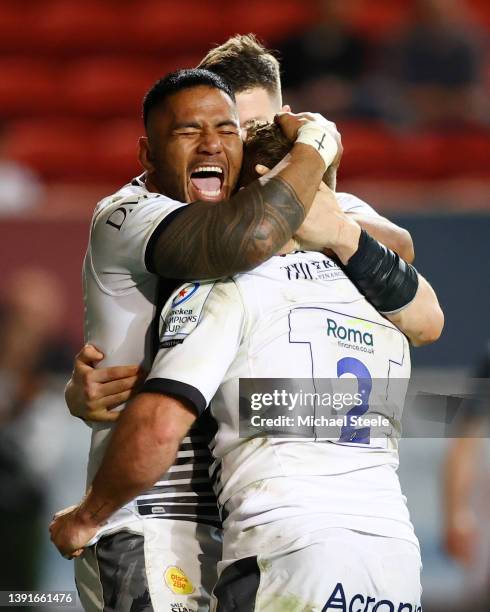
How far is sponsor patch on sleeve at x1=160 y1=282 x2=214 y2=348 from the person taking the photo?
2.48 m

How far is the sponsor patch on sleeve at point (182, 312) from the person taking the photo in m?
2.48

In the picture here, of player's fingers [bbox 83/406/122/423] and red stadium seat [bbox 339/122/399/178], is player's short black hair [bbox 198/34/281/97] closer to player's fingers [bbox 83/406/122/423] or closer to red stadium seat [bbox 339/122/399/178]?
player's fingers [bbox 83/406/122/423]

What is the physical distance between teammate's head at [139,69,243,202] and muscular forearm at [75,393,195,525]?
0.70 meters

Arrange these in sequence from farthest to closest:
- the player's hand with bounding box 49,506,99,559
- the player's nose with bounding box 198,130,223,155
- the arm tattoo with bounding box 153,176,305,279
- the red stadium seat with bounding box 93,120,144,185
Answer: the red stadium seat with bounding box 93,120,144,185
the player's nose with bounding box 198,130,223,155
the player's hand with bounding box 49,506,99,559
the arm tattoo with bounding box 153,176,305,279

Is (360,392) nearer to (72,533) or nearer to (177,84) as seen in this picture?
(72,533)

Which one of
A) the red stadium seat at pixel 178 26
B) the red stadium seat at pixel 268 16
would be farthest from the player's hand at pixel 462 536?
the red stadium seat at pixel 178 26

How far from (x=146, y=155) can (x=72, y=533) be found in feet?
3.30

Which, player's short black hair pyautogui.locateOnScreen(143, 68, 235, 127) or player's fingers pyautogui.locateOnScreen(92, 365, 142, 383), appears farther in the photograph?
player's short black hair pyautogui.locateOnScreen(143, 68, 235, 127)

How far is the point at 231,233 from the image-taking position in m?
2.50

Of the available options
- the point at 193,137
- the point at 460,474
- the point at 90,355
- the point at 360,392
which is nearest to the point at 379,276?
the point at 360,392

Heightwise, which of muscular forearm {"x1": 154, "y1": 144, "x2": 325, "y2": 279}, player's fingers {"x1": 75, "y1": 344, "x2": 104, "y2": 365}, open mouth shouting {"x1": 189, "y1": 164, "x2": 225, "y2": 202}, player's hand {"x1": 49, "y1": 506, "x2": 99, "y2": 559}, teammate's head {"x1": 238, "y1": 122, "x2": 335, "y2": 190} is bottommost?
player's hand {"x1": 49, "y1": 506, "x2": 99, "y2": 559}

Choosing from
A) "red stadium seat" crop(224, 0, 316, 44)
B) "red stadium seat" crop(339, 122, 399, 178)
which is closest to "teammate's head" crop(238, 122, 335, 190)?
"red stadium seat" crop(339, 122, 399, 178)

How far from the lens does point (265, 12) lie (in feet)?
28.2

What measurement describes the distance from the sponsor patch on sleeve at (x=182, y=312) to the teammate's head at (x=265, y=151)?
1.36 feet
